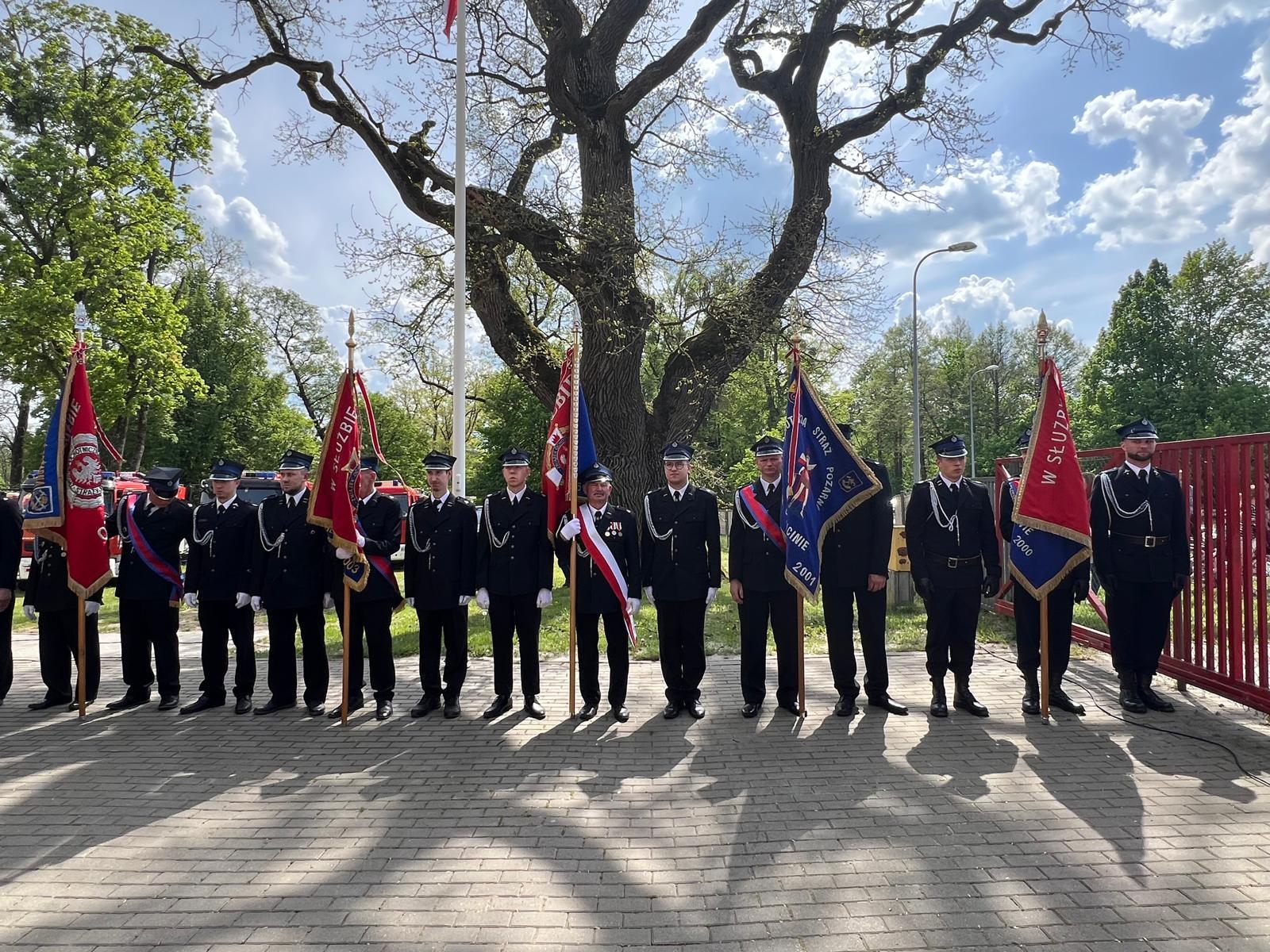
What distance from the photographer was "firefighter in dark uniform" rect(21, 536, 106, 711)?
632 centimetres

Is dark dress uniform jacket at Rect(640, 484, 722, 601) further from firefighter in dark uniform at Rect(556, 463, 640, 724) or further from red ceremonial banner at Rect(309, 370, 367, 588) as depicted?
red ceremonial banner at Rect(309, 370, 367, 588)

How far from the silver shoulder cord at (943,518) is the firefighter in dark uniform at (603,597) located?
2430 millimetres

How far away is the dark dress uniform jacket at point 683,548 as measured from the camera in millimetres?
5957

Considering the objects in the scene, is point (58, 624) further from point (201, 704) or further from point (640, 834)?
point (640, 834)

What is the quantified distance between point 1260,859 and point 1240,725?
246cm

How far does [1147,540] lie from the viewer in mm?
5656

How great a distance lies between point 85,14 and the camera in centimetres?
1975

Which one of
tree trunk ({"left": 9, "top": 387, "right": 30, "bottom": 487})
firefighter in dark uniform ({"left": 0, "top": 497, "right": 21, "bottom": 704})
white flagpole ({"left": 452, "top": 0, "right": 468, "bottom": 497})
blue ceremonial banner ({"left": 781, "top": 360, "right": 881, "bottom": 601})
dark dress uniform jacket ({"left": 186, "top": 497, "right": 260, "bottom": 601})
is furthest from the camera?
tree trunk ({"left": 9, "top": 387, "right": 30, "bottom": 487})

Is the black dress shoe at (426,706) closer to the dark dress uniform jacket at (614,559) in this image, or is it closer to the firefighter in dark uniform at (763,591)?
the dark dress uniform jacket at (614,559)

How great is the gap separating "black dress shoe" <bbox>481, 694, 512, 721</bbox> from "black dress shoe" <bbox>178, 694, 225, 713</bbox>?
2.38m

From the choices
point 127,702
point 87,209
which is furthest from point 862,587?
point 87,209

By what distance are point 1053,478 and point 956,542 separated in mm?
955

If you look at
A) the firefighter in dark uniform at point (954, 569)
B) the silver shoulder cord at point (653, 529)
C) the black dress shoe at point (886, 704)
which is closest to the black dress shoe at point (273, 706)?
the silver shoulder cord at point (653, 529)

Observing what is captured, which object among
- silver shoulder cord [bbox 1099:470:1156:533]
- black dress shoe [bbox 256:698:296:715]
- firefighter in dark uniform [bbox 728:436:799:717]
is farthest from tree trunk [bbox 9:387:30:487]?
silver shoulder cord [bbox 1099:470:1156:533]
